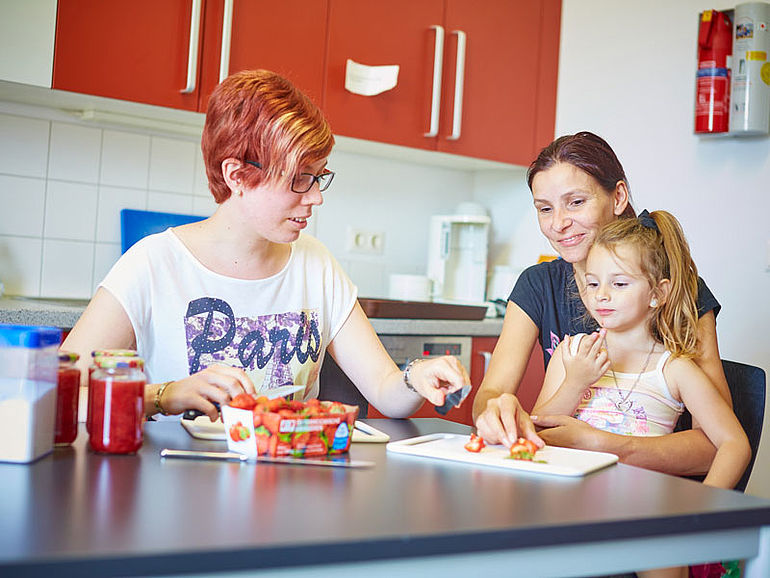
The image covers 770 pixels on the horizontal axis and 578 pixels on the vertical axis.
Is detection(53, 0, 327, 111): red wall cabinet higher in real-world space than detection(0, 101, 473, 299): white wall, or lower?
higher

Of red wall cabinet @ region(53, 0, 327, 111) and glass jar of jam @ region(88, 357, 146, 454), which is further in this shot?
red wall cabinet @ region(53, 0, 327, 111)

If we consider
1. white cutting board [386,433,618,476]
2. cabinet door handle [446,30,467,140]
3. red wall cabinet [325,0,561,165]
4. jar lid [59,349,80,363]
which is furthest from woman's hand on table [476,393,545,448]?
cabinet door handle [446,30,467,140]

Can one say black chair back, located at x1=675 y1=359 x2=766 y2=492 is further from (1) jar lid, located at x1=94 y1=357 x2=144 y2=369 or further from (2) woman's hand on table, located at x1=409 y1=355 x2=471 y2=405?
(1) jar lid, located at x1=94 y1=357 x2=144 y2=369

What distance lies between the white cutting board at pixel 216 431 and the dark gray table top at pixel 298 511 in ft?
0.15

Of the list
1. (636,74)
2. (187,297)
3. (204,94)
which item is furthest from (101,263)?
(636,74)

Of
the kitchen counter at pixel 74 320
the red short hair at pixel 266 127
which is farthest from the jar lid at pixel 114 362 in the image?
the kitchen counter at pixel 74 320

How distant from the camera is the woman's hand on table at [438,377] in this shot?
126 centimetres

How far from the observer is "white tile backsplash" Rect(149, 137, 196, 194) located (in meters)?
2.86

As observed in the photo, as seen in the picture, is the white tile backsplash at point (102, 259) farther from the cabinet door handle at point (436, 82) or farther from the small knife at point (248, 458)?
the small knife at point (248, 458)

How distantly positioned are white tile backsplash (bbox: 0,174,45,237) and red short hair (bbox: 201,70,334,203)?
1329 millimetres

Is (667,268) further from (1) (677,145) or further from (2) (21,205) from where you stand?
(2) (21,205)

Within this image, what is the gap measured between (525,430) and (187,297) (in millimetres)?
670

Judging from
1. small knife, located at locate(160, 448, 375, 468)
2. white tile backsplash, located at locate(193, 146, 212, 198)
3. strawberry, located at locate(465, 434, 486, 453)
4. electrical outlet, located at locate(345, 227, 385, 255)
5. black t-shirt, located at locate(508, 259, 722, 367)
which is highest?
white tile backsplash, located at locate(193, 146, 212, 198)

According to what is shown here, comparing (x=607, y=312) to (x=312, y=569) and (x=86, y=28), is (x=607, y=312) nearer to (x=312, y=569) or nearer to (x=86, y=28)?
(x=312, y=569)
